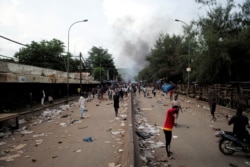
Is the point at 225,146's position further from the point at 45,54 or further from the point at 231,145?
the point at 45,54

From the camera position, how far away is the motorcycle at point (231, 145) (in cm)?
791

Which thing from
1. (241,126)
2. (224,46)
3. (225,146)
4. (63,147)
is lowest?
(63,147)

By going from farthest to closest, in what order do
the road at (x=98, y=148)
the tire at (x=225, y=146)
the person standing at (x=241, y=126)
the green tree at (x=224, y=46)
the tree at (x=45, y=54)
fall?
the tree at (x=45, y=54) < the green tree at (x=224, y=46) < the tire at (x=225, y=146) < the person standing at (x=241, y=126) < the road at (x=98, y=148)

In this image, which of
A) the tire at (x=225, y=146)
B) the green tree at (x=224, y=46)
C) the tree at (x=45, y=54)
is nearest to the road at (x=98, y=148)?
the tire at (x=225, y=146)

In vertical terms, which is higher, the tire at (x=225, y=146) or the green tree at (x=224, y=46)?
the green tree at (x=224, y=46)

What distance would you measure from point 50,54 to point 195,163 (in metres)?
50.5

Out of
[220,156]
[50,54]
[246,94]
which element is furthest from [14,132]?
[50,54]

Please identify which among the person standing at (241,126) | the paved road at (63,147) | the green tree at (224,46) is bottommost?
the paved road at (63,147)

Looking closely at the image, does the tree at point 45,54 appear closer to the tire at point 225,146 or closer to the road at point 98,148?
the road at point 98,148

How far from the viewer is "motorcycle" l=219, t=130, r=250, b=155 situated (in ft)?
26.0

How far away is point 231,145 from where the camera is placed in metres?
8.14

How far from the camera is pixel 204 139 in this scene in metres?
10.4

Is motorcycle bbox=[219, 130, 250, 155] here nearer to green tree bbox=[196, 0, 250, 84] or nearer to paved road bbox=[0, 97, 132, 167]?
paved road bbox=[0, 97, 132, 167]

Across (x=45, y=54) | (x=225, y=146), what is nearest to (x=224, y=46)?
(x=225, y=146)
